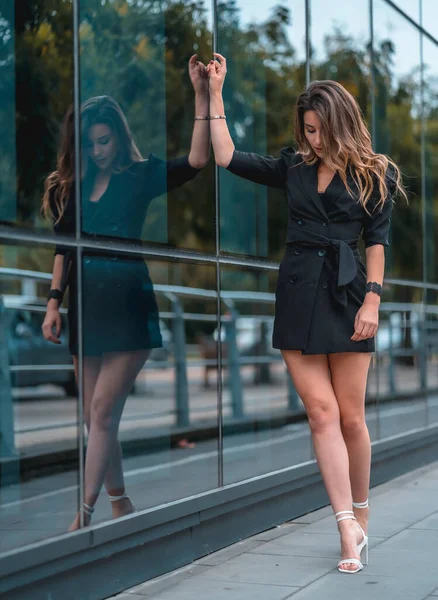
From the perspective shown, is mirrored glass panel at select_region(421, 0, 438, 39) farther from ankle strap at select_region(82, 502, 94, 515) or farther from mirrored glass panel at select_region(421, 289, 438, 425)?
ankle strap at select_region(82, 502, 94, 515)

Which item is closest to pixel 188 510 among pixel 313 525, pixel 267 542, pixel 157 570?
pixel 157 570

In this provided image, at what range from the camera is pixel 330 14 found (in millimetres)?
7102

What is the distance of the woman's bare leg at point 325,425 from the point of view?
4.17 m

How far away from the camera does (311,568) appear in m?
4.23

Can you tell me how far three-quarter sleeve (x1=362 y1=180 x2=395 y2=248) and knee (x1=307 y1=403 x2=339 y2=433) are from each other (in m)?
0.68

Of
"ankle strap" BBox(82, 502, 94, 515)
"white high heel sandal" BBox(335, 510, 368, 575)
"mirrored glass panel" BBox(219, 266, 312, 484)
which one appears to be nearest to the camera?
"ankle strap" BBox(82, 502, 94, 515)

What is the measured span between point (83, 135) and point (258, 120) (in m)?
4.27

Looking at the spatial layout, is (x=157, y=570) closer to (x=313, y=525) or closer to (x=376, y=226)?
(x=313, y=525)

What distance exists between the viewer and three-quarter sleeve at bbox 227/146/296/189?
4.33 m

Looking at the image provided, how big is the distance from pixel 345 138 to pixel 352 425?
1.18 m

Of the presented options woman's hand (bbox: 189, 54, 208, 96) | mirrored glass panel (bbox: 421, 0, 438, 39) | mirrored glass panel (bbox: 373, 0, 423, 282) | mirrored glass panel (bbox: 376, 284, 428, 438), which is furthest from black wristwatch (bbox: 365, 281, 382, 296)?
mirrored glass panel (bbox: 421, 0, 438, 39)

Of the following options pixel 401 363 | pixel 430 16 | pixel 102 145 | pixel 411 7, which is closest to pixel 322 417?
pixel 102 145

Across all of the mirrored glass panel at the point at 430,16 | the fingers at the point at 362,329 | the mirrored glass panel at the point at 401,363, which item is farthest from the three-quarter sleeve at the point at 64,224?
the mirrored glass panel at the point at 430,16

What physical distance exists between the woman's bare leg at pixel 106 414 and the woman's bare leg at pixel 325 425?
66 centimetres
